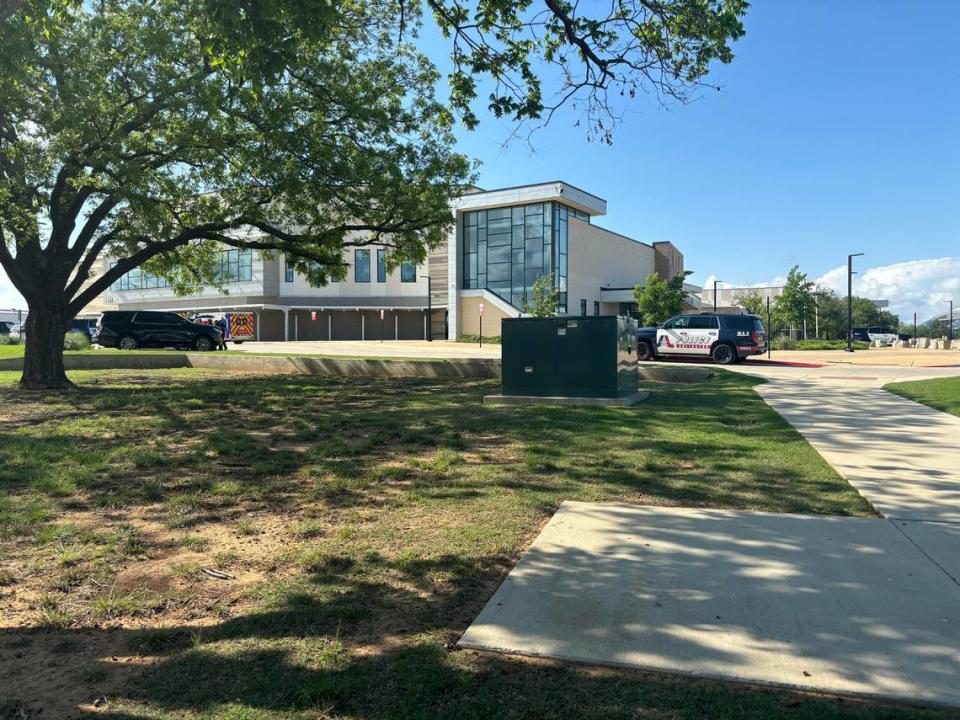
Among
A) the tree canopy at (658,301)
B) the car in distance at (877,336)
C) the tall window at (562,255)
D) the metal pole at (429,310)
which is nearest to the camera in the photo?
the tree canopy at (658,301)

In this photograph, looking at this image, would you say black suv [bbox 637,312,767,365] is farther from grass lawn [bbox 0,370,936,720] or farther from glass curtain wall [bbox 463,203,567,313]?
glass curtain wall [bbox 463,203,567,313]

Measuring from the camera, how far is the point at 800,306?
56.1 meters

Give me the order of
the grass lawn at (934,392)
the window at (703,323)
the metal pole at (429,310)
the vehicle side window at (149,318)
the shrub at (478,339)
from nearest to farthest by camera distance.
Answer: the grass lawn at (934,392) < the window at (703,323) < the vehicle side window at (149,318) < the shrub at (478,339) < the metal pole at (429,310)

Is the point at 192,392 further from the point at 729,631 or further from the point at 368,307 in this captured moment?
the point at 368,307

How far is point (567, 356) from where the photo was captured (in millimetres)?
11750

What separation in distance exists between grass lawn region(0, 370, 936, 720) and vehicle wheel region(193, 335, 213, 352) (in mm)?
22155

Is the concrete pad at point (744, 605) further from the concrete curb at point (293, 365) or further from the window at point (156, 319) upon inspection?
the window at point (156, 319)

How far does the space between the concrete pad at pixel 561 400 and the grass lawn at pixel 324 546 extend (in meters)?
0.82

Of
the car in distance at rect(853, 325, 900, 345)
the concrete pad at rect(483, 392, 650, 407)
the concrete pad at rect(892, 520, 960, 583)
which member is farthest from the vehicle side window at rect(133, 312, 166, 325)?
the car in distance at rect(853, 325, 900, 345)

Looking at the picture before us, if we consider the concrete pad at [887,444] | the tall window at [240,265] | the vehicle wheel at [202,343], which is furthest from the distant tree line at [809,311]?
the tall window at [240,265]

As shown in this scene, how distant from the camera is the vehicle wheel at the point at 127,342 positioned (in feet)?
101

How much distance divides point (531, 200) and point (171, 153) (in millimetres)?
39437

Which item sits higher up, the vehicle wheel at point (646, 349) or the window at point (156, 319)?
the window at point (156, 319)

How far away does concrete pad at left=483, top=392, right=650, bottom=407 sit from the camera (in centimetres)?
1142
